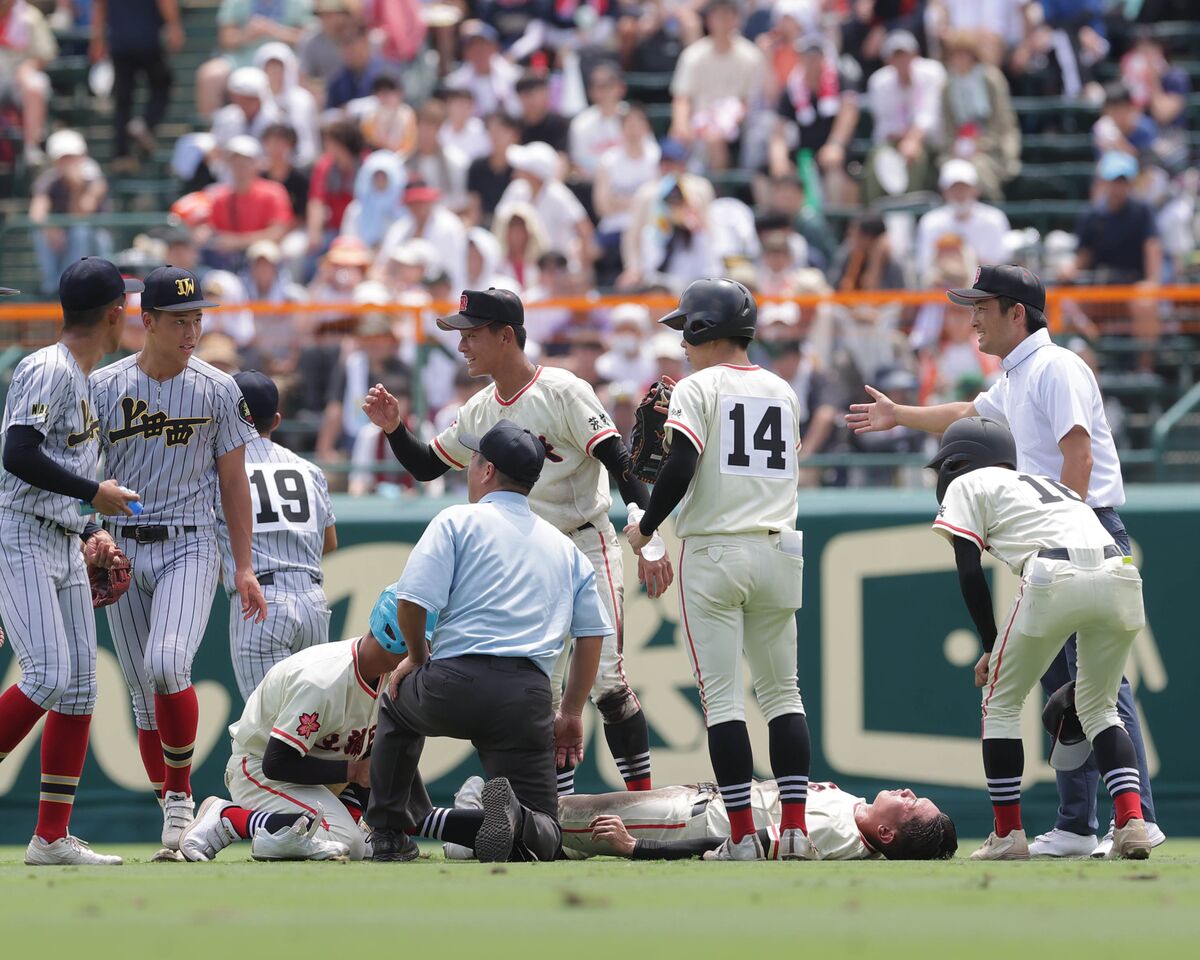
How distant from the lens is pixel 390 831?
7145mm

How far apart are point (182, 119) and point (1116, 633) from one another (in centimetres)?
1311

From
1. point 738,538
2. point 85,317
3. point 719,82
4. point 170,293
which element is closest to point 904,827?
point 738,538

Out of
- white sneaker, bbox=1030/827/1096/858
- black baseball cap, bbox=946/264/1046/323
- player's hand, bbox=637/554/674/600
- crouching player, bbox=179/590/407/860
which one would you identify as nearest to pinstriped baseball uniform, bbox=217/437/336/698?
crouching player, bbox=179/590/407/860

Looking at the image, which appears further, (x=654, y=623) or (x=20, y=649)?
(x=654, y=623)

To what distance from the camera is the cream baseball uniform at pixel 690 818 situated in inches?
295

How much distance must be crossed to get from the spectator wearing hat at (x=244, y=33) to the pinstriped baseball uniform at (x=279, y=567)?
961 centimetres

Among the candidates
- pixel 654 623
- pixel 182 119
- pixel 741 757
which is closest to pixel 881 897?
pixel 741 757

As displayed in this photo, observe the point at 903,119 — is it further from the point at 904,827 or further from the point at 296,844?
the point at 296,844

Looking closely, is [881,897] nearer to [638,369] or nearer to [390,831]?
[390,831]

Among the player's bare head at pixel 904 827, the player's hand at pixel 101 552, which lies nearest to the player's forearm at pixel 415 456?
the player's hand at pixel 101 552

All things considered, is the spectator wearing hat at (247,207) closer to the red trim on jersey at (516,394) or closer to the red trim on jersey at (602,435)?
the red trim on jersey at (516,394)

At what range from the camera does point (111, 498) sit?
22.4 ft

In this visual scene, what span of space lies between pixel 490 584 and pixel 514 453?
0.50 meters

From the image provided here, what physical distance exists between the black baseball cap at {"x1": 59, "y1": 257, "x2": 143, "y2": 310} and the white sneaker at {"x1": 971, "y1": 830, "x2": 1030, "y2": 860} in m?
3.90
